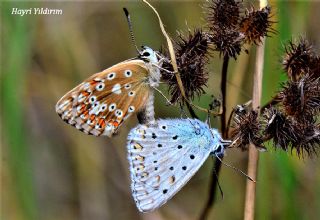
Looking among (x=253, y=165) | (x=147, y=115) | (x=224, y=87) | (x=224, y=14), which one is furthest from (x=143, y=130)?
(x=224, y=14)

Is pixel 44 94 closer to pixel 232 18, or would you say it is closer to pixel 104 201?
pixel 104 201

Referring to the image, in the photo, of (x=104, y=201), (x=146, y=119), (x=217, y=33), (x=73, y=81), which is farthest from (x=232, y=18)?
(x=104, y=201)

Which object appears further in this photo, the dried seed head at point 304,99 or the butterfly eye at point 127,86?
the butterfly eye at point 127,86

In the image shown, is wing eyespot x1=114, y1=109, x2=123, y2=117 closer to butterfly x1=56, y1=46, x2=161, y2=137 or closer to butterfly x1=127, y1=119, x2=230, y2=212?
butterfly x1=56, y1=46, x2=161, y2=137

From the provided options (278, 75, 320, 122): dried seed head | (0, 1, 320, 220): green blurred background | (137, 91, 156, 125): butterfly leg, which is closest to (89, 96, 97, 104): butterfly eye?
(137, 91, 156, 125): butterfly leg

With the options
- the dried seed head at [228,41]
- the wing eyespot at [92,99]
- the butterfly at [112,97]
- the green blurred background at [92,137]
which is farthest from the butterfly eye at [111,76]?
the green blurred background at [92,137]

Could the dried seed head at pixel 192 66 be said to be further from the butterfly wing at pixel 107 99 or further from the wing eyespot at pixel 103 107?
the wing eyespot at pixel 103 107

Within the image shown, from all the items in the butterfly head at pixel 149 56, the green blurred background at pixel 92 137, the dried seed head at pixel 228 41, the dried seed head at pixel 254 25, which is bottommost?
the green blurred background at pixel 92 137

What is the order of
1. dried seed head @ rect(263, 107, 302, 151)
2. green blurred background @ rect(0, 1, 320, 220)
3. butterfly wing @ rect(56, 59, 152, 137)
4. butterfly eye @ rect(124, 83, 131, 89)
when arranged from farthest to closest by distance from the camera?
green blurred background @ rect(0, 1, 320, 220) → butterfly eye @ rect(124, 83, 131, 89) → butterfly wing @ rect(56, 59, 152, 137) → dried seed head @ rect(263, 107, 302, 151)
